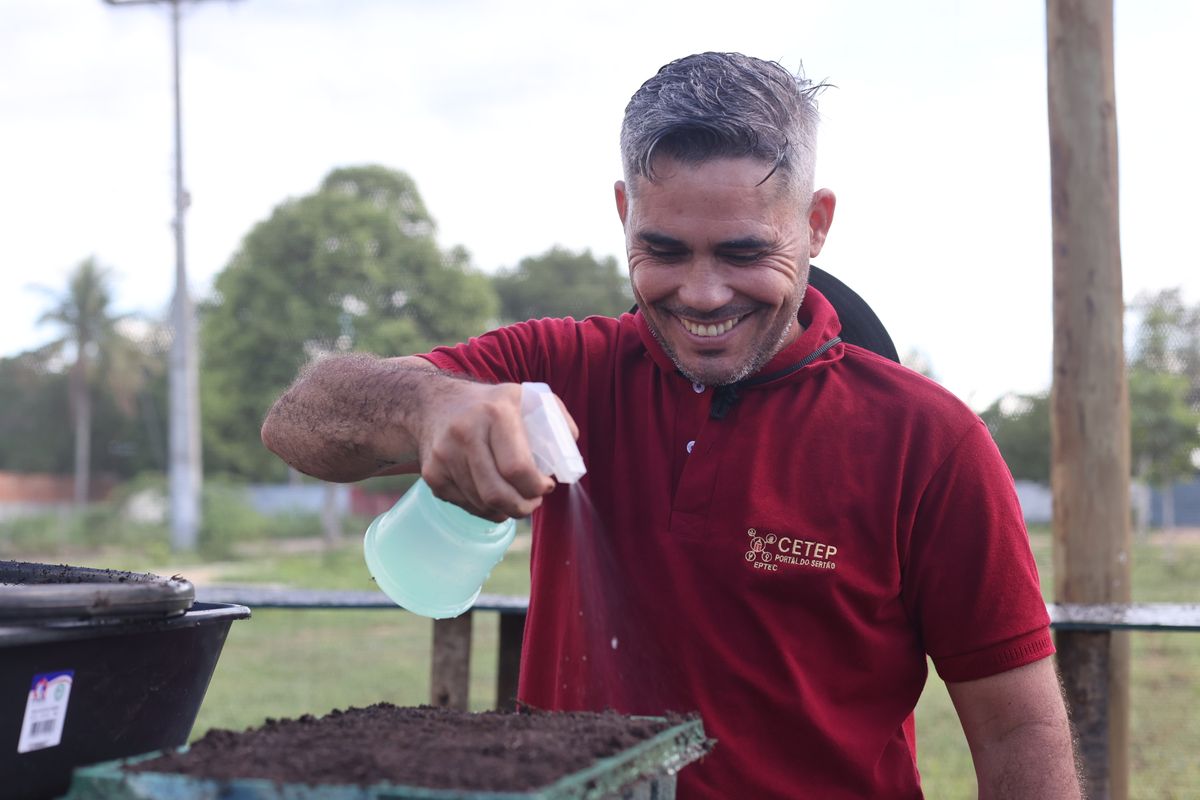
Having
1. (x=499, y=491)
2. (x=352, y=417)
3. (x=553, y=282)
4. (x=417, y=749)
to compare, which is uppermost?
(x=553, y=282)

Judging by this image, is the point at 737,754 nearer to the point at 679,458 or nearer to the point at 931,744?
the point at 679,458

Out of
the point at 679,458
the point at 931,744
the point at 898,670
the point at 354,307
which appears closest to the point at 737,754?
the point at 898,670

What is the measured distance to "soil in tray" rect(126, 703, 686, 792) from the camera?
3.92 ft

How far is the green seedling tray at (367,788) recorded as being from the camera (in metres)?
1.15

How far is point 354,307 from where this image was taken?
101 feet

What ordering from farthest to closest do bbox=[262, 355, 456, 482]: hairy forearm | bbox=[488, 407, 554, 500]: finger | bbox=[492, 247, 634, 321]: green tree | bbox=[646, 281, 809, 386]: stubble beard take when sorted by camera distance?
bbox=[492, 247, 634, 321]: green tree
bbox=[646, 281, 809, 386]: stubble beard
bbox=[262, 355, 456, 482]: hairy forearm
bbox=[488, 407, 554, 500]: finger

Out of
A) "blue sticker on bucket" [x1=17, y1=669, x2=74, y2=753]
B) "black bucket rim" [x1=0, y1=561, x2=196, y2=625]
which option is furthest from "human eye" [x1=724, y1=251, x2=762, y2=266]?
"blue sticker on bucket" [x1=17, y1=669, x2=74, y2=753]

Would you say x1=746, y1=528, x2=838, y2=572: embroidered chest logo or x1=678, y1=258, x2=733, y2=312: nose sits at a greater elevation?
x1=678, y1=258, x2=733, y2=312: nose

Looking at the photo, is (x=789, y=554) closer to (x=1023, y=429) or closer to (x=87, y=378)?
(x=1023, y=429)

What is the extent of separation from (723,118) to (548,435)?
0.74 m

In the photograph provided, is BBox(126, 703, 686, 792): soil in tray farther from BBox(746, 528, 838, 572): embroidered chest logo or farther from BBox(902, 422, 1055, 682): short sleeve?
BBox(902, 422, 1055, 682): short sleeve

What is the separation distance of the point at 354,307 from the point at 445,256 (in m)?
3.02

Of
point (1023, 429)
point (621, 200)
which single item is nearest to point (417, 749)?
point (621, 200)

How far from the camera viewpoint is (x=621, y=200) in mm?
2311
